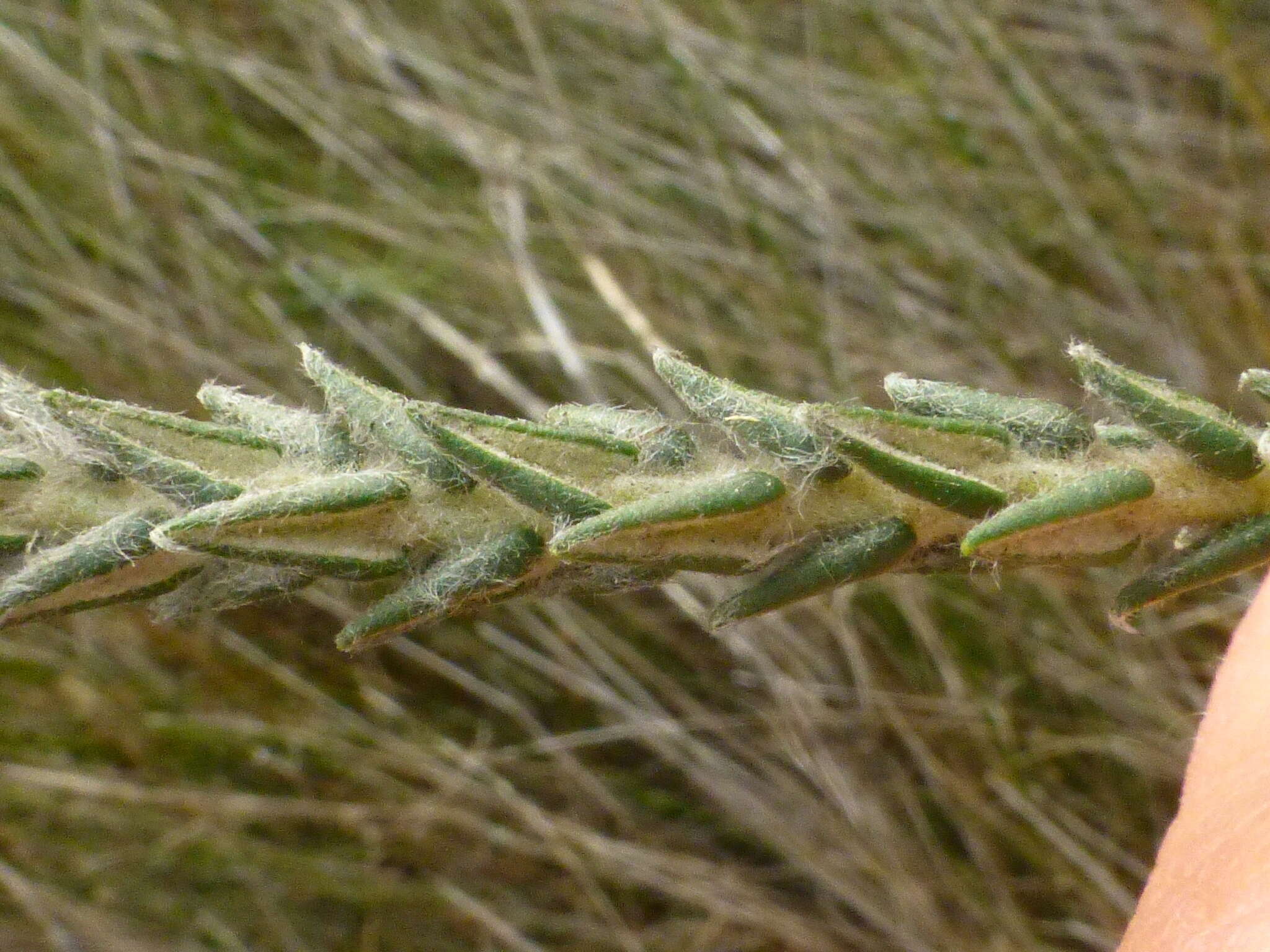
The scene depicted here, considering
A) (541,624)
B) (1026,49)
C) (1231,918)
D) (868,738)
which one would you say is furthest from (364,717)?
(1026,49)

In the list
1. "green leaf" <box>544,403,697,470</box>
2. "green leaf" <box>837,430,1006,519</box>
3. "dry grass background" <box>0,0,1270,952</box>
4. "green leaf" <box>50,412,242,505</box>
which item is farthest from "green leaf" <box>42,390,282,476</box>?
"dry grass background" <box>0,0,1270,952</box>

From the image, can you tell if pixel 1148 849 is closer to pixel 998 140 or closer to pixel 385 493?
pixel 998 140

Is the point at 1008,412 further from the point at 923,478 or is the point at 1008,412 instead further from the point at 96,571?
the point at 96,571

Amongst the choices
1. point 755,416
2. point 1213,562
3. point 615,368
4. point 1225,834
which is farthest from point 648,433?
point 615,368

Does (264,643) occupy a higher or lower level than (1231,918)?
higher

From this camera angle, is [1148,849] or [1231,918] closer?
[1231,918]

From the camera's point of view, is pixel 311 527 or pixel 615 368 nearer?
pixel 311 527

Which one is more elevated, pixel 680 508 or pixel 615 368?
pixel 615 368
